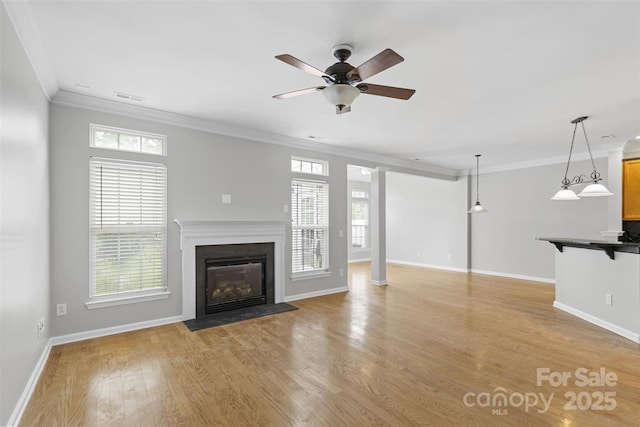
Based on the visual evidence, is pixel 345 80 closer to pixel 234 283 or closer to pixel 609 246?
pixel 234 283

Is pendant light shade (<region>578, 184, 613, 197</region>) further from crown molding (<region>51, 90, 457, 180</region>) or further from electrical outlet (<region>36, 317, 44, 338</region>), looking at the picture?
electrical outlet (<region>36, 317, 44, 338</region>)

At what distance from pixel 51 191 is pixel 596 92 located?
19.8 feet

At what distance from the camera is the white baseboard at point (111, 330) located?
3484mm

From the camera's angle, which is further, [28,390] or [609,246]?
[609,246]

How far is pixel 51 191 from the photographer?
3.45m

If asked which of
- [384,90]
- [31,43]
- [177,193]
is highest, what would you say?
[31,43]

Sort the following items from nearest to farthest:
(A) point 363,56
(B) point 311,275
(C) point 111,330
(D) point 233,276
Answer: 1. (A) point 363,56
2. (C) point 111,330
3. (D) point 233,276
4. (B) point 311,275

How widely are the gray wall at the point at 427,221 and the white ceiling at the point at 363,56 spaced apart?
4.21m

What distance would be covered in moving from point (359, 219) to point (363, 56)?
818 centimetres

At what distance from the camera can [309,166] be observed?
575 centimetres

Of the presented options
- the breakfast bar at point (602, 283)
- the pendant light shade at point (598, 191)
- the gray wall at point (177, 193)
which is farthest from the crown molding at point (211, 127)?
the pendant light shade at point (598, 191)

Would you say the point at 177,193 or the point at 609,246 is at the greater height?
the point at 177,193

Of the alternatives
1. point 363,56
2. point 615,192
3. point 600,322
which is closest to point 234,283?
point 363,56

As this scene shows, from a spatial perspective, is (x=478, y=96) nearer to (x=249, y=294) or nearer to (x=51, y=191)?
(x=249, y=294)
